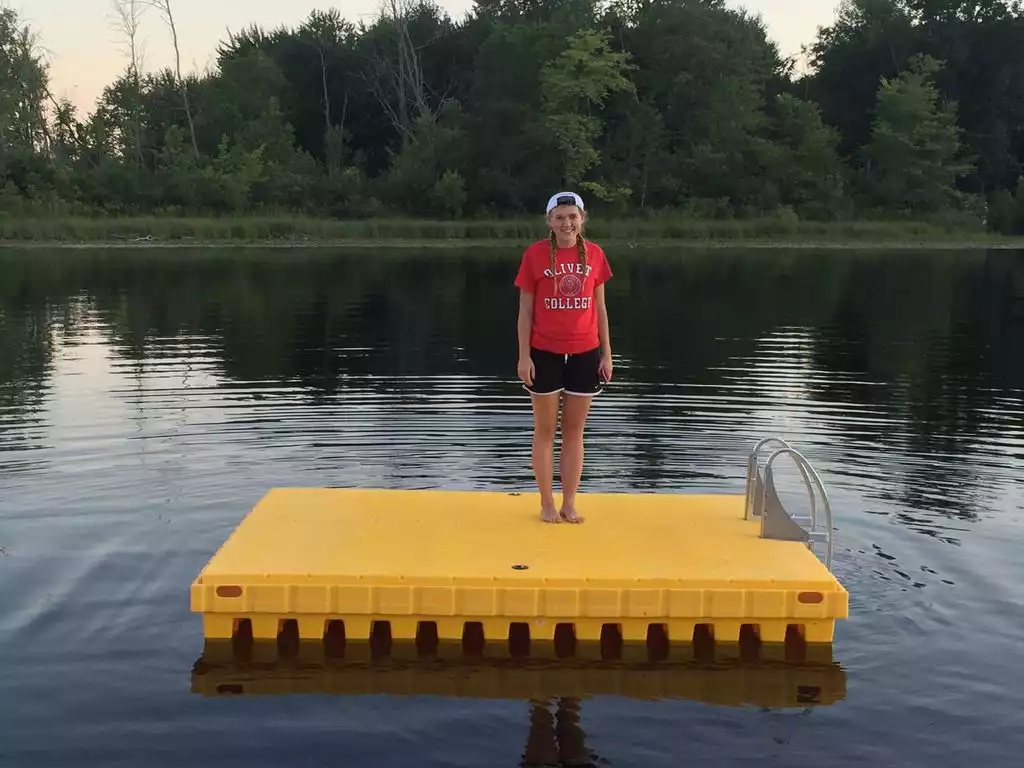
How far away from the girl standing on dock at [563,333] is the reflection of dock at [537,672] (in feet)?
4.15

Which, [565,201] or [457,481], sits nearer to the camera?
[565,201]

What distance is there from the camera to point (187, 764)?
15.8 feet

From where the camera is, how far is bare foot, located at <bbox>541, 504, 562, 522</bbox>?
693cm

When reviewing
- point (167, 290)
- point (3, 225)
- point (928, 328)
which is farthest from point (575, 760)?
point (3, 225)

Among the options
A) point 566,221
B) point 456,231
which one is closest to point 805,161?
point 456,231

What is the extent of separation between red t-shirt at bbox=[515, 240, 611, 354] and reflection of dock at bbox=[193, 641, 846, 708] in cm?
177

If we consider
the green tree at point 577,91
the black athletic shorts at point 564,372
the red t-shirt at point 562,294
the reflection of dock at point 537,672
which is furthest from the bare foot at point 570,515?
the green tree at point 577,91

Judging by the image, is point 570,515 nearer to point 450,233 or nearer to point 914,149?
point 450,233

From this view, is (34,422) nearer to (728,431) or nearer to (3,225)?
(728,431)

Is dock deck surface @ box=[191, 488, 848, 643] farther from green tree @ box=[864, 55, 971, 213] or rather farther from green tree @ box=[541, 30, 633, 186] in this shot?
green tree @ box=[864, 55, 971, 213]

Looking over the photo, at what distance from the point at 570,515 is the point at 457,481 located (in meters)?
2.80

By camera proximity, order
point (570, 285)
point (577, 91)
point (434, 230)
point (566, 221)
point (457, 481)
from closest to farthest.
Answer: point (566, 221) < point (570, 285) < point (457, 481) < point (434, 230) < point (577, 91)

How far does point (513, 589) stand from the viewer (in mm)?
5812

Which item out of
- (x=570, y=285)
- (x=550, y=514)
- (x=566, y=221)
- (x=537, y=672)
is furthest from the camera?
(x=550, y=514)
